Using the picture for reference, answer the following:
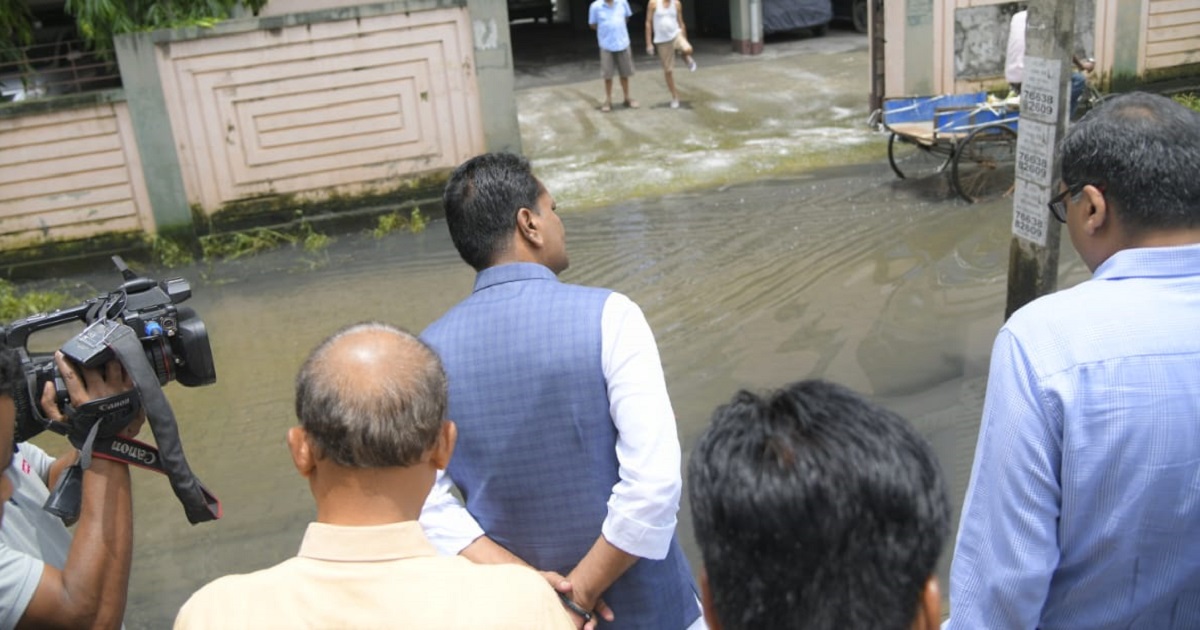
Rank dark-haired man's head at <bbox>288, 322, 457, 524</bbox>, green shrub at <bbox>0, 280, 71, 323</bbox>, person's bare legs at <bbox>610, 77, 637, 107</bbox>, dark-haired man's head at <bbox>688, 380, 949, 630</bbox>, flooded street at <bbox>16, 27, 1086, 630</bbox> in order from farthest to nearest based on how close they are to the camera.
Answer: person's bare legs at <bbox>610, 77, 637, 107</bbox>, green shrub at <bbox>0, 280, 71, 323</bbox>, flooded street at <bbox>16, 27, 1086, 630</bbox>, dark-haired man's head at <bbox>288, 322, 457, 524</bbox>, dark-haired man's head at <bbox>688, 380, 949, 630</bbox>

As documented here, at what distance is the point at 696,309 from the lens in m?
6.66

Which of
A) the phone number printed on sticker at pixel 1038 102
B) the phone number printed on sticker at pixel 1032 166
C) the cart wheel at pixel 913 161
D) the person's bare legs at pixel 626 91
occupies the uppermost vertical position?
the phone number printed on sticker at pixel 1038 102

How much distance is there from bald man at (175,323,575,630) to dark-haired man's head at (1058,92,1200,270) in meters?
1.22

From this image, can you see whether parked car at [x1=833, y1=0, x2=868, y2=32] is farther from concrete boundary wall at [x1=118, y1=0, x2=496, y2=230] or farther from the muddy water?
concrete boundary wall at [x1=118, y1=0, x2=496, y2=230]

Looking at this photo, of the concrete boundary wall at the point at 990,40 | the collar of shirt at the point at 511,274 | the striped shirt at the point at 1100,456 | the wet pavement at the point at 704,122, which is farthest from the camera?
the concrete boundary wall at the point at 990,40

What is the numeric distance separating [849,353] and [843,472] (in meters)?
4.61

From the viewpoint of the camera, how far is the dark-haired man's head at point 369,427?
5.30 feet

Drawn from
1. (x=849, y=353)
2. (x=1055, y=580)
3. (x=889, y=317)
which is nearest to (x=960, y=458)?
(x=849, y=353)

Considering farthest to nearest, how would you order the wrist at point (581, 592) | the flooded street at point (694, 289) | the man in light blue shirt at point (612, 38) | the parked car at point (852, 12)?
the parked car at point (852, 12)
the man in light blue shirt at point (612, 38)
the flooded street at point (694, 289)
the wrist at point (581, 592)

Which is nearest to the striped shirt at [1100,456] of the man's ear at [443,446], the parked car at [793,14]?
the man's ear at [443,446]

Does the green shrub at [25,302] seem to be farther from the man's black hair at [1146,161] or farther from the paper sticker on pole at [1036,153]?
the man's black hair at [1146,161]

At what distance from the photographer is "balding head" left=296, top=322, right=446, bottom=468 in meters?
1.62

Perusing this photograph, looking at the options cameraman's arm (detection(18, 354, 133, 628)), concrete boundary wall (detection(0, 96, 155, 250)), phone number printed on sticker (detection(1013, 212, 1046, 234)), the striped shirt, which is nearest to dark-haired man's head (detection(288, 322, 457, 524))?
cameraman's arm (detection(18, 354, 133, 628))

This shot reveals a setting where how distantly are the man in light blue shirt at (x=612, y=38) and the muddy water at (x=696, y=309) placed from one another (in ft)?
12.5
